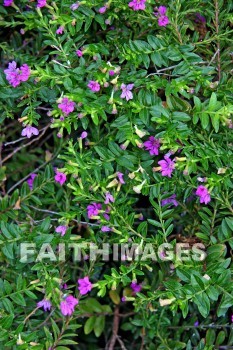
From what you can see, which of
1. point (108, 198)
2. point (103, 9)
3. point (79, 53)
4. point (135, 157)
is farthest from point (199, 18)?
point (108, 198)

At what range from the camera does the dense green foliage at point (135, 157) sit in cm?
168

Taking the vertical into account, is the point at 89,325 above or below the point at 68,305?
below

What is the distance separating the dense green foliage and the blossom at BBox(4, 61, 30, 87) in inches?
1.1

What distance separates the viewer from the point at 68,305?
1.76 metres

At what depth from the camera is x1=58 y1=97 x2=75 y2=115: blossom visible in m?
1.68

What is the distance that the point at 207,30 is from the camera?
200 cm

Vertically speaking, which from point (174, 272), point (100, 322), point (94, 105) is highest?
point (94, 105)

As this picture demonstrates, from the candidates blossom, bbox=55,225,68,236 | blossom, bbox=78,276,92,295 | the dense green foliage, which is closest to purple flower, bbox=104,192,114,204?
the dense green foliage

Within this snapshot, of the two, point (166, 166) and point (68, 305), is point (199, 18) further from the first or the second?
point (68, 305)

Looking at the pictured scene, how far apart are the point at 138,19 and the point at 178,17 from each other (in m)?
0.14

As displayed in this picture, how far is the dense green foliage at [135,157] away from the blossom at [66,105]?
0.07ft

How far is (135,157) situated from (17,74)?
1.57 ft

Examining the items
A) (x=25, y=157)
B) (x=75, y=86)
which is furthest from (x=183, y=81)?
(x=25, y=157)

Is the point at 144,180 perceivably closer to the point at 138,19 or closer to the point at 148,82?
the point at 148,82
